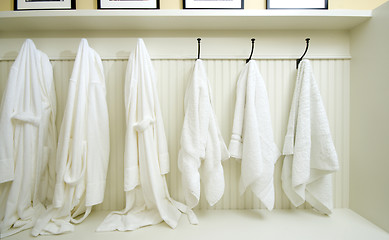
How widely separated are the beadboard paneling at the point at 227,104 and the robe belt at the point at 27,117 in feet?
0.47

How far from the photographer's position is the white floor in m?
0.71

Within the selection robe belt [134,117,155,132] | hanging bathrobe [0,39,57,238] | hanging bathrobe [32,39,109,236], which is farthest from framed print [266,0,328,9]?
hanging bathrobe [0,39,57,238]

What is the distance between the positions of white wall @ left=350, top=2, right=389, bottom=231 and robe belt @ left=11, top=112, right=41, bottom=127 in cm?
157

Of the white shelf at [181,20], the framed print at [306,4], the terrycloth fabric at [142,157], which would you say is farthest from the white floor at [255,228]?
the framed print at [306,4]

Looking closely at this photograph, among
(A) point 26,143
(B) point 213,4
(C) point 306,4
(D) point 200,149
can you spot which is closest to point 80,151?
(A) point 26,143

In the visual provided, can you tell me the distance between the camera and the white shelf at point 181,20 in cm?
77

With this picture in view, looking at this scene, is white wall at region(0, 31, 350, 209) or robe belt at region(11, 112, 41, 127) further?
white wall at region(0, 31, 350, 209)

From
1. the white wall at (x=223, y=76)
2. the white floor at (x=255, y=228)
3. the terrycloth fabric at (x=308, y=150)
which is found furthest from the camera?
the white wall at (x=223, y=76)

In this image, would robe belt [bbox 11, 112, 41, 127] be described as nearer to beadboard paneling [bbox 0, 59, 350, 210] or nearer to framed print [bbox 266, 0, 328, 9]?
beadboard paneling [bbox 0, 59, 350, 210]

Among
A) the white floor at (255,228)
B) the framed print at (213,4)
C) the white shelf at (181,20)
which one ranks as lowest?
the white floor at (255,228)

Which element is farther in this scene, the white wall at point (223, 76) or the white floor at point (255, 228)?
the white wall at point (223, 76)

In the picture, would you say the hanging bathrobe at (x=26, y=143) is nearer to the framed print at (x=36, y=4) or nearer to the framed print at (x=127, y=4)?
the framed print at (x=36, y=4)

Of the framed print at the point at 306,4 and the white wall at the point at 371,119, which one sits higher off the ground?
the framed print at the point at 306,4

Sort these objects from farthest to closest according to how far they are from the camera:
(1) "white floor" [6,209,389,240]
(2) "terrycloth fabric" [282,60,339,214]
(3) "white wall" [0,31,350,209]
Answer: (3) "white wall" [0,31,350,209] < (2) "terrycloth fabric" [282,60,339,214] < (1) "white floor" [6,209,389,240]
